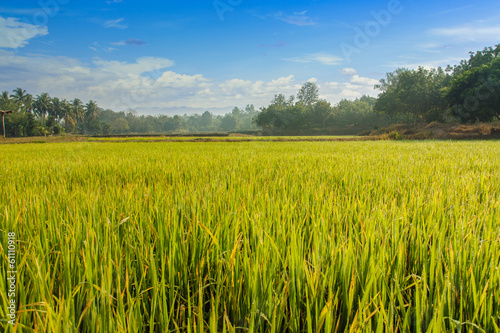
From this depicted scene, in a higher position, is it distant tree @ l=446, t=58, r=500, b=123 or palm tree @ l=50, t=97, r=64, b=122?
palm tree @ l=50, t=97, r=64, b=122

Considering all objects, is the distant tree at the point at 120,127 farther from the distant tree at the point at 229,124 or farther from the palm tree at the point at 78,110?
the distant tree at the point at 229,124

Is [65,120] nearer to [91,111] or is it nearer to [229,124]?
[91,111]

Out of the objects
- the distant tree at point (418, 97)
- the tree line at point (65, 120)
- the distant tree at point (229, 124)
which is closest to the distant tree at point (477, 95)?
the distant tree at point (418, 97)

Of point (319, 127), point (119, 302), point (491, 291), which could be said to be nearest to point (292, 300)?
point (119, 302)

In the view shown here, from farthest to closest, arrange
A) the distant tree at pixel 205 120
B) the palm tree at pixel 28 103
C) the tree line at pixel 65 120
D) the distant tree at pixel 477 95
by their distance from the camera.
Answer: the distant tree at pixel 205 120 < the palm tree at pixel 28 103 < the tree line at pixel 65 120 < the distant tree at pixel 477 95

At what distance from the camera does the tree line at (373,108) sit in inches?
905

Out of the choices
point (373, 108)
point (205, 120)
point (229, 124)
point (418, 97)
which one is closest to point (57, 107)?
point (229, 124)

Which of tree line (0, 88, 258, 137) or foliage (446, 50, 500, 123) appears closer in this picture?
foliage (446, 50, 500, 123)

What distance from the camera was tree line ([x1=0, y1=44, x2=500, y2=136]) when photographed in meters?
23.0

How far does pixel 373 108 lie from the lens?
164 feet

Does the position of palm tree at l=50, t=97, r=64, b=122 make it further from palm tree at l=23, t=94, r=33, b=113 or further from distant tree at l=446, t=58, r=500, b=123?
distant tree at l=446, t=58, r=500, b=123

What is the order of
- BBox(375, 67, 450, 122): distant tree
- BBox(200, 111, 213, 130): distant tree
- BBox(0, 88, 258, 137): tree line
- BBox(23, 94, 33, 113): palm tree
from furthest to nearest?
BBox(200, 111, 213, 130): distant tree
BBox(23, 94, 33, 113): palm tree
BBox(0, 88, 258, 137): tree line
BBox(375, 67, 450, 122): distant tree

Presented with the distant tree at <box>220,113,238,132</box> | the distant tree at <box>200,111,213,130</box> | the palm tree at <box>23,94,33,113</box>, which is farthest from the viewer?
the distant tree at <box>200,111,213,130</box>

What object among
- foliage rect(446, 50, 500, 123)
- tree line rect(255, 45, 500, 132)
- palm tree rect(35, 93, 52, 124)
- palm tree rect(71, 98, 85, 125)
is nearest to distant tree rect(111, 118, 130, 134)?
palm tree rect(71, 98, 85, 125)
